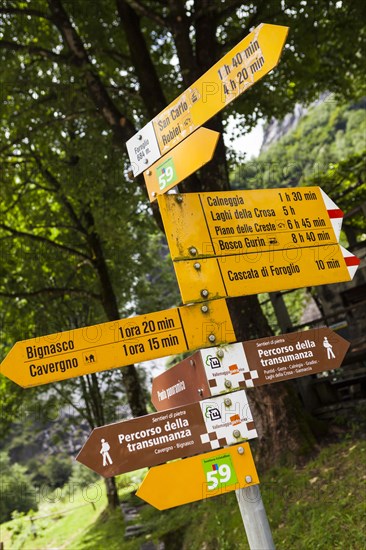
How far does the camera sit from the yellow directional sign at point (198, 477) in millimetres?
3162

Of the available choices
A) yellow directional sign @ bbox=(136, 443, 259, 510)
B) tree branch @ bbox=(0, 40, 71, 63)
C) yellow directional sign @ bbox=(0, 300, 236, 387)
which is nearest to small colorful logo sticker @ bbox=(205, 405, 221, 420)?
yellow directional sign @ bbox=(136, 443, 259, 510)

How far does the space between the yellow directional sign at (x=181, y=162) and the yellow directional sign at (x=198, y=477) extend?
163 cm

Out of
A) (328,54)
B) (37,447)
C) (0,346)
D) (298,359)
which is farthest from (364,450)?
(37,447)

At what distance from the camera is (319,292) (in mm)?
11727

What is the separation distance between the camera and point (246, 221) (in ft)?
12.4

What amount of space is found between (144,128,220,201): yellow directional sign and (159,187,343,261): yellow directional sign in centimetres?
14

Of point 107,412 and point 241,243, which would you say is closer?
point 241,243

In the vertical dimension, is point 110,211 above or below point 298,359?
above

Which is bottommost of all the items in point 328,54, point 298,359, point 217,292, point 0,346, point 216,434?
point 216,434

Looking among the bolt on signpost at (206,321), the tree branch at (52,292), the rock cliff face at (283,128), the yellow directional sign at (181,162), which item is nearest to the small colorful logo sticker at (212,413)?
the bolt on signpost at (206,321)

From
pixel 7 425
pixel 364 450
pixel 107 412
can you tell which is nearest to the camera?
pixel 364 450

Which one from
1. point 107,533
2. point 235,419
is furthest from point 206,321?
point 107,533

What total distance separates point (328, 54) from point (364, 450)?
10.4 meters

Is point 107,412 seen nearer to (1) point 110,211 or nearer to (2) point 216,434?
(1) point 110,211
